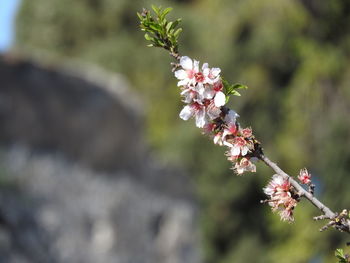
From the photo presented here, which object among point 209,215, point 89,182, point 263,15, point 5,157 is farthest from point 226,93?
point 209,215

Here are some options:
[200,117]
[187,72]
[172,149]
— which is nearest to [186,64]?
[187,72]

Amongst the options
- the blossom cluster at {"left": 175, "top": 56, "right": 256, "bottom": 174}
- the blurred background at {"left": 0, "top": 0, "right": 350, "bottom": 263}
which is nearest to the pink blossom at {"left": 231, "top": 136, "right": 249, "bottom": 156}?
the blossom cluster at {"left": 175, "top": 56, "right": 256, "bottom": 174}

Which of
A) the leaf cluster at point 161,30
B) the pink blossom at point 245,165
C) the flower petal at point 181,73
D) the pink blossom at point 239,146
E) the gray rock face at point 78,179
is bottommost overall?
the pink blossom at point 245,165

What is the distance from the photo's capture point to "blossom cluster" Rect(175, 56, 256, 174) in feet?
6.16

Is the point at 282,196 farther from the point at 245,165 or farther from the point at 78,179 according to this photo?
the point at 78,179

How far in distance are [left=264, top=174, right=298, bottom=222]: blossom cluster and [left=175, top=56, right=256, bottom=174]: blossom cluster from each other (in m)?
0.06

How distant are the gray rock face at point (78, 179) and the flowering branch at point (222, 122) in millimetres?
5479

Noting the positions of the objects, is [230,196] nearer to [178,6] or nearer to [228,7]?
[228,7]

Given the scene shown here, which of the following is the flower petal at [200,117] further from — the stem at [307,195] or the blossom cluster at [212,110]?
the stem at [307,195]

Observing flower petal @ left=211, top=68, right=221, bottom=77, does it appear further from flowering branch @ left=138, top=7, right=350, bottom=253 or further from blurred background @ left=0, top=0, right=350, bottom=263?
blurred background @ left=0, top=0, right=350, bottom=263

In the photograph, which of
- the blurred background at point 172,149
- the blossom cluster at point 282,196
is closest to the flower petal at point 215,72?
the blossom cluster at point 282,196

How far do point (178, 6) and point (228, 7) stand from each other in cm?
348

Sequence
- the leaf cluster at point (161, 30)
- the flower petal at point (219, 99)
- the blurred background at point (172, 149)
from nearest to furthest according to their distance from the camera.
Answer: the flower petal at point (219, 99), the leaf cluster at point (161, 30), the blurred background at point (172, 149)

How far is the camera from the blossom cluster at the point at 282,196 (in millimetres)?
1949
